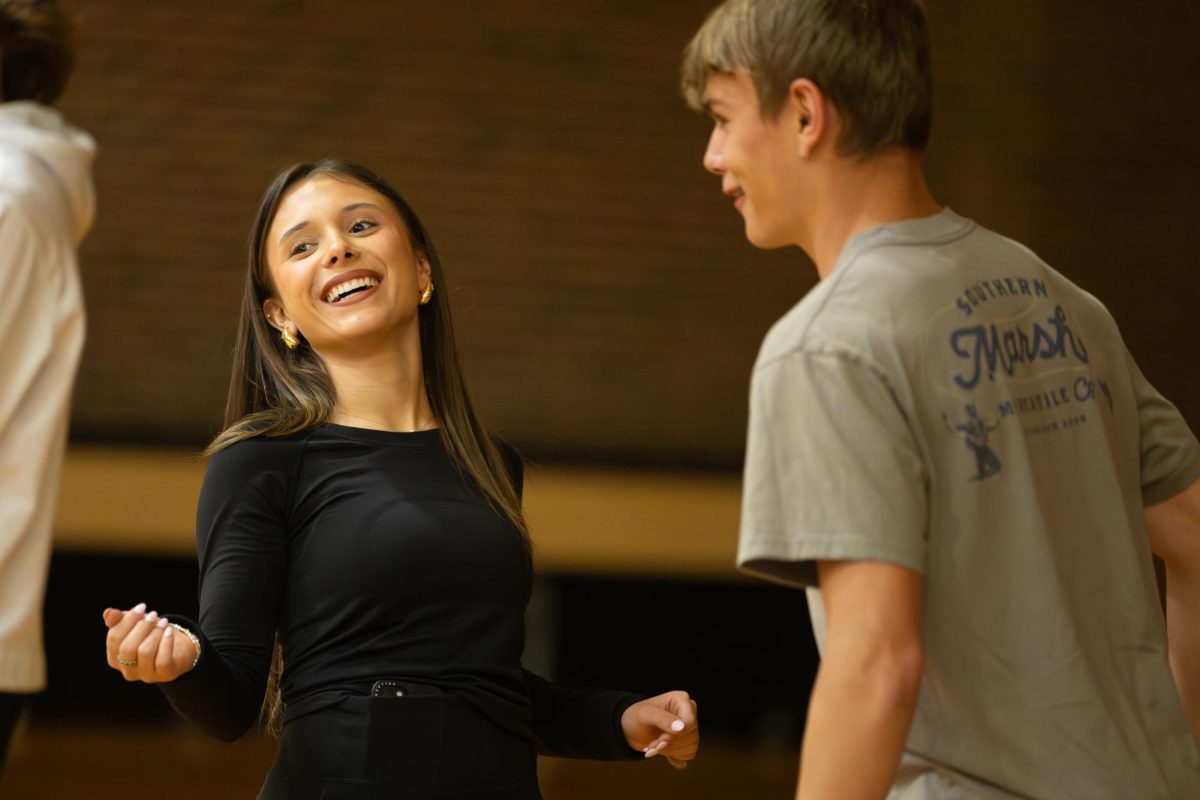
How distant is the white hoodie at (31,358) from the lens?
6.59 feet

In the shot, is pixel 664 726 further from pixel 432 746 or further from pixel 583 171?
pixel 583 171

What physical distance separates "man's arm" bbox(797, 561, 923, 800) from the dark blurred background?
14.0ft

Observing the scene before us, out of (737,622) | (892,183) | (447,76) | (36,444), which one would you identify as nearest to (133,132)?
(447,76)

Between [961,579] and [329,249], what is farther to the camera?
[329,249]

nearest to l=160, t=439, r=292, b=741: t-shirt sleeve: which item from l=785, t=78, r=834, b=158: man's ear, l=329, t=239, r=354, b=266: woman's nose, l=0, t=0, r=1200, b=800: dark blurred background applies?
l=329, t=239, r=354, b=266: woman's nose

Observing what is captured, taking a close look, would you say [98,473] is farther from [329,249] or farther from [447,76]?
[329,249]

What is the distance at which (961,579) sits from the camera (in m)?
1.32

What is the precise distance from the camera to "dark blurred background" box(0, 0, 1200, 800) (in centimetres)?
565

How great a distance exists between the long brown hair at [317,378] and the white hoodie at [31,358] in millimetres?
301

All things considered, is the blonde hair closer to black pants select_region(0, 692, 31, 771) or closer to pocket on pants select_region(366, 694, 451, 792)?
pocket on pants select_region(366, 694, 451, 792)

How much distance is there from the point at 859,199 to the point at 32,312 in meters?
1.31

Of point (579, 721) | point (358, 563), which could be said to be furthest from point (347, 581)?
point (579, 721)

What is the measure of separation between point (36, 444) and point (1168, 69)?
5.06 metres

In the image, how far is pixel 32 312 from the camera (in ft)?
6.96
